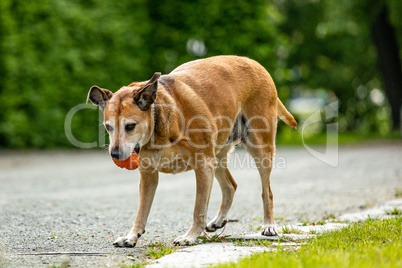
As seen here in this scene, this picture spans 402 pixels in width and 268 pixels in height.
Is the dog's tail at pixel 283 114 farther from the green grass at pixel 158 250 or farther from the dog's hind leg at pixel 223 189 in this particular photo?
the green grass at pixel 158 250

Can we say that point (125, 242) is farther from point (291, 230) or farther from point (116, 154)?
point (291, 230)

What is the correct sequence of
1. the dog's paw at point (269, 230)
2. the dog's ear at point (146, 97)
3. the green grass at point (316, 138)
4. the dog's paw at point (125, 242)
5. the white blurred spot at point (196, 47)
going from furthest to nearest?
1. the green grass at point (316, 138)
2. the white blurred spot at point (196, 47)
3. the dog's paw at point (269, 230)
4. the dog's paw at point (125, 242)
5. the dog's ear at point (146, 97)

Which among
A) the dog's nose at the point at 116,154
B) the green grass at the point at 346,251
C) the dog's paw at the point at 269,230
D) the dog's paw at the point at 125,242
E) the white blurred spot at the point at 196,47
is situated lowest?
the dog's paw at the point at 269,230

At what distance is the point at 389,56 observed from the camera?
19.3m

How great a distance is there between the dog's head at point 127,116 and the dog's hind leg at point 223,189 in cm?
137

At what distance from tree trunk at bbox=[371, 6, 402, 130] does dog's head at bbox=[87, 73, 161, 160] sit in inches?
629

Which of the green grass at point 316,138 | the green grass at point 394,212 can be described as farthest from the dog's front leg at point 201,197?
the green grass at point 316,138

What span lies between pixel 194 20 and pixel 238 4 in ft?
4.83

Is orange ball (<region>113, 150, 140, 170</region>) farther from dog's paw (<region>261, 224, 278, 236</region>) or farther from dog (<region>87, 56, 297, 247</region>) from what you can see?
dog's paw (<region>261, 224, 278, 236</region>)

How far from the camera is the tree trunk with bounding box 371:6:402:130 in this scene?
19312 millimetres

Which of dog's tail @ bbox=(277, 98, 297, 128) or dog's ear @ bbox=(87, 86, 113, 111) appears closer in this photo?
dog's ear @ bbox=(87, 86, 113, 111)

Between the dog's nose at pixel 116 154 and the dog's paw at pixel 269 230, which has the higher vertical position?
the dog's nose at pixel 116 154

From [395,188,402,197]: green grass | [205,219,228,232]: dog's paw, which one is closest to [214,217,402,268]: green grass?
[205,219,228,232]: dog's paw

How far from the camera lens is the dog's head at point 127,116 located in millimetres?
4727
